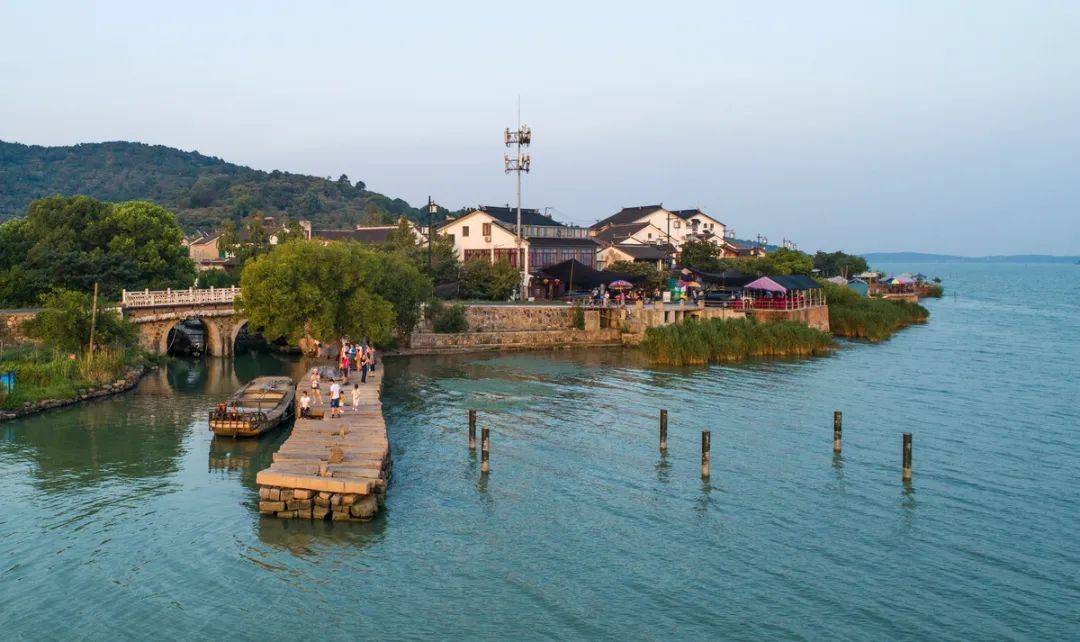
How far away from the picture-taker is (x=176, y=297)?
5181 centimetres

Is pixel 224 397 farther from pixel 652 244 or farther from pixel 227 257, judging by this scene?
pixel 652 244

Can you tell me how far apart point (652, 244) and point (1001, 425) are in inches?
2466

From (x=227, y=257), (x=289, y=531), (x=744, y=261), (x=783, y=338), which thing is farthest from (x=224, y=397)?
(x=744, y=261)

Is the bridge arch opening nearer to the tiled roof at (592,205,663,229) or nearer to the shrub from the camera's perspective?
the shrub

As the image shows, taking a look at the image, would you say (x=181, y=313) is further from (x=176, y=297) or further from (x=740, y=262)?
(x=740, y=262)

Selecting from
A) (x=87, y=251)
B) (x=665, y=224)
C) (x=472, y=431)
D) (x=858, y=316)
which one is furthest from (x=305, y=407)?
(x=665, y=224)

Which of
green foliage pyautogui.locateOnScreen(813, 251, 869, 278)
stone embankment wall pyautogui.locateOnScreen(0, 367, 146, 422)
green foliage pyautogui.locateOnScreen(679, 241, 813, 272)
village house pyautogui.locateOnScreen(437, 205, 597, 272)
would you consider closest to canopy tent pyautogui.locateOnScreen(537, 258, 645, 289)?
village house pyautogui.locateOnScreen(437, 205, 597, 272)

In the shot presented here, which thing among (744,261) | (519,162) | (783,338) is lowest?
(783,338)

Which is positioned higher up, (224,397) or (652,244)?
(652,244)

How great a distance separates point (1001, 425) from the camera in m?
35.9

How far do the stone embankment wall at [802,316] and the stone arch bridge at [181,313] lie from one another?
37649mm

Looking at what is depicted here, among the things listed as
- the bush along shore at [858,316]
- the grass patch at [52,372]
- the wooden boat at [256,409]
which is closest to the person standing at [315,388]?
the wooden boat at [256,409]

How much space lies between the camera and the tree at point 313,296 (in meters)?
48.4

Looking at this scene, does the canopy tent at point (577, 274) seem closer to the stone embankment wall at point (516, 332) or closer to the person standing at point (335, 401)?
the stone embankment wall at point (516, 332)
